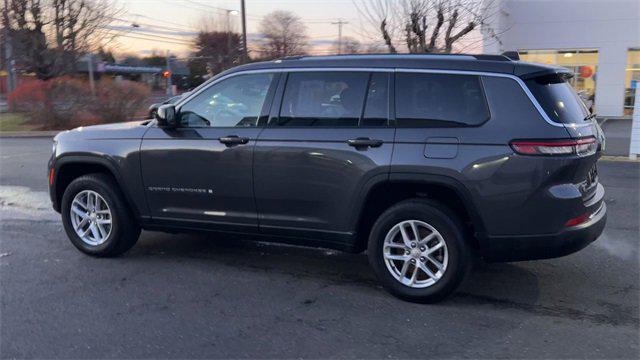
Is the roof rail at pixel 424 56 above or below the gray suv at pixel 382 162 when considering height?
above

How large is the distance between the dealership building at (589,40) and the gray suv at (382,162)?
68.5 ft

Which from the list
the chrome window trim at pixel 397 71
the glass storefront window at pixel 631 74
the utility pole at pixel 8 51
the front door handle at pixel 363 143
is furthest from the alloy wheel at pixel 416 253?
the utility pole at pixel 8 51

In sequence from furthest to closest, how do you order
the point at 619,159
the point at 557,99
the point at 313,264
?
the point at 619,159 < the point at 313,264 < the point at 557,99

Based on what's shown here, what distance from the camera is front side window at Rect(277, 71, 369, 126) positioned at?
14.9 ft

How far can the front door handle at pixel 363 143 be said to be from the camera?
4348 mm

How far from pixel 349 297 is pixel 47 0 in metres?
28.7

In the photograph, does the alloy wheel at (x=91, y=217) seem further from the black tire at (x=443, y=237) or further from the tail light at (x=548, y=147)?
the tail light at (x=548, y=147)

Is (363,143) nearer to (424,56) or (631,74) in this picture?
(424,56)

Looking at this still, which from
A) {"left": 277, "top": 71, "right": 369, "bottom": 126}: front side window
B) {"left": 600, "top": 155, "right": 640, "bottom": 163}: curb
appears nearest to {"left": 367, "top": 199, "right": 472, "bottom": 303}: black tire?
{"left": 277, "top": 71, "right": 369, "bottom": 126}: front side window

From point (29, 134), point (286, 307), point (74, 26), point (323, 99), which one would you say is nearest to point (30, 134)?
point (29, 134)

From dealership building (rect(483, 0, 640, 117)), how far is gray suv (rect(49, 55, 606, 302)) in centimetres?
2087

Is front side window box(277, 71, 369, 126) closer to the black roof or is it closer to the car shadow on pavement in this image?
the black roof

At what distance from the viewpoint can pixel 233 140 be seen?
483 cm

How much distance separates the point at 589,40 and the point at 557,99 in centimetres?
2333
